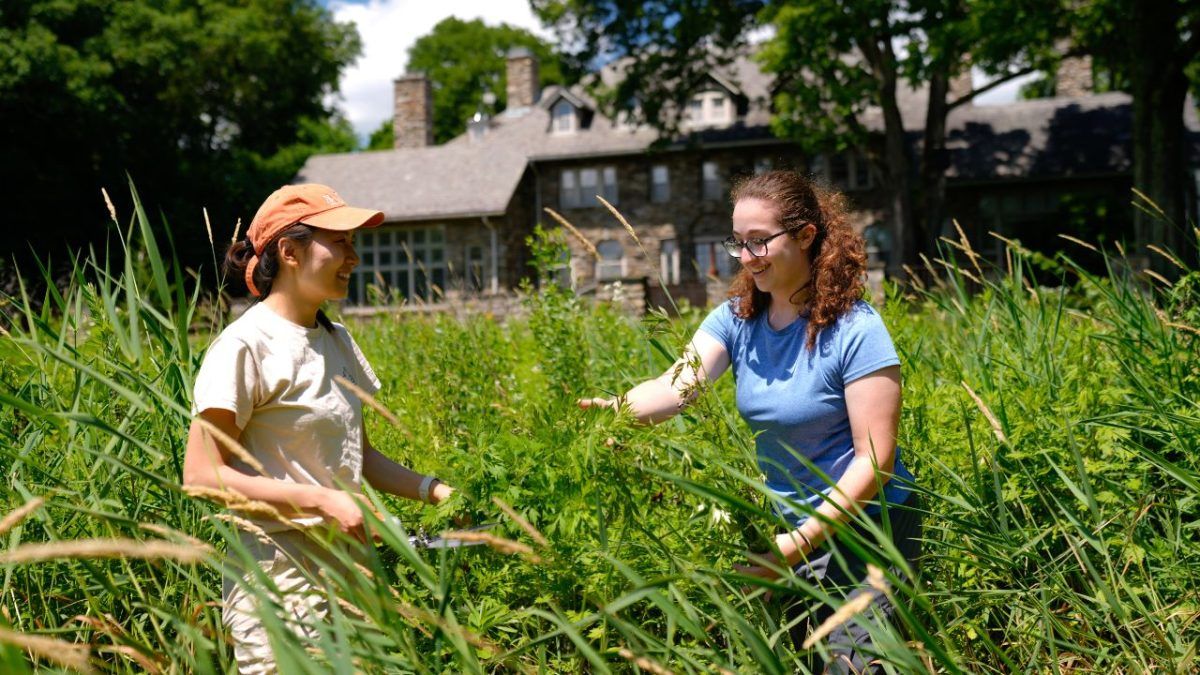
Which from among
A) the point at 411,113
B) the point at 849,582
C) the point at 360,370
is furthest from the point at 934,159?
the point at 360,370

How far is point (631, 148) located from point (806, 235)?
2690cm

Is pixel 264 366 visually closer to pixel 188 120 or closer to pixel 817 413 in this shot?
pixel 817 413

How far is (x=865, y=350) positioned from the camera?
2295 millimetres

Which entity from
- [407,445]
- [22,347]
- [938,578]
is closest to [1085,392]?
[938,578]

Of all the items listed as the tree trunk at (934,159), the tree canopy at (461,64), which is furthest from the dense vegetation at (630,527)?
the tree canopy at (461,64)

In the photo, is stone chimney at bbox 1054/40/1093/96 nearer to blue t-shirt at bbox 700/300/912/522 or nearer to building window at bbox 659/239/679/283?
building window at bbox 659/239/679/283

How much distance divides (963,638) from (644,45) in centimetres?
2228

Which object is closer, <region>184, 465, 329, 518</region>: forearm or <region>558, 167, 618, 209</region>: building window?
<region>184, 465, 329, 518</region>: forearm

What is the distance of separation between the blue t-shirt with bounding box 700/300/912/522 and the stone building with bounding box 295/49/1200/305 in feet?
71.3

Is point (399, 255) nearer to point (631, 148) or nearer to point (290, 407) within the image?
point (631, 148)

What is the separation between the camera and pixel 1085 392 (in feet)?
10.2

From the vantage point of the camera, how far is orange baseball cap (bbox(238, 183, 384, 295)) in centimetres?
232

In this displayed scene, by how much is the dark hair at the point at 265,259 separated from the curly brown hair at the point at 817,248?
1.11 m

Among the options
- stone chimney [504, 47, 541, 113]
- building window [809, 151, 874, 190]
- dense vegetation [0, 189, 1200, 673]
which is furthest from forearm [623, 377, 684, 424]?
stone chimney [504, 47, 541, 113]
